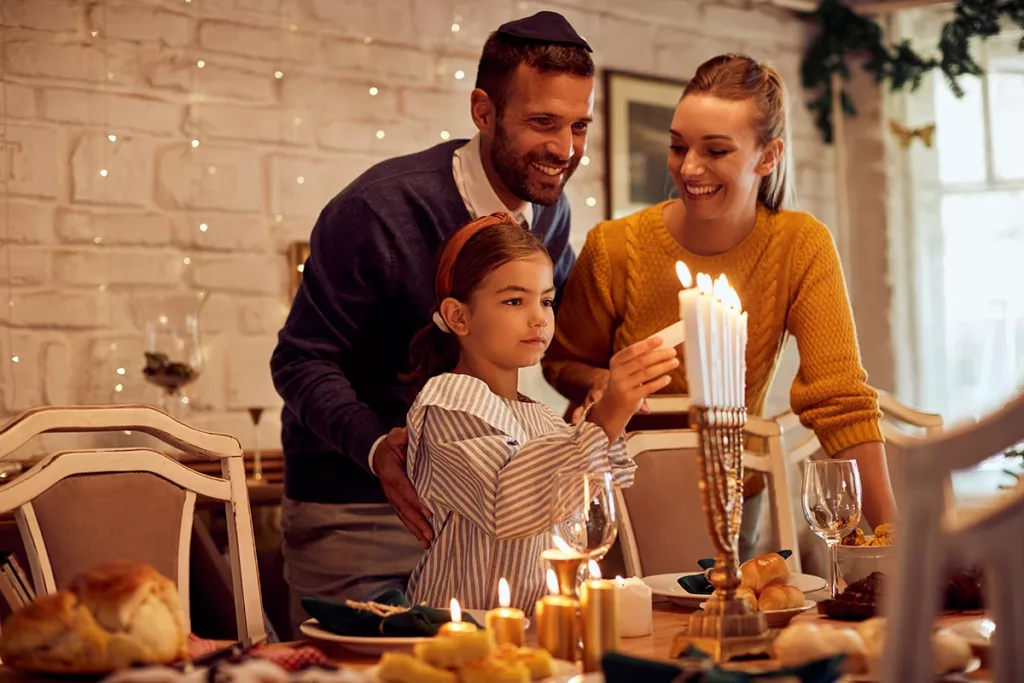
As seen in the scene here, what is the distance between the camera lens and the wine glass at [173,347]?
3246mm

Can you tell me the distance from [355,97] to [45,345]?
1.19m

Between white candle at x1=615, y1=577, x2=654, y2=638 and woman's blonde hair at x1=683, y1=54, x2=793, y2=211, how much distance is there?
119 centimetres

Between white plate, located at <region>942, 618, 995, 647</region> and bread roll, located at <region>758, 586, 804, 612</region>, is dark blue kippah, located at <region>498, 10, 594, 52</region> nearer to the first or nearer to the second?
bread roll, located at <region>758, 586, 804, 612</region>

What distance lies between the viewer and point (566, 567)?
127cm

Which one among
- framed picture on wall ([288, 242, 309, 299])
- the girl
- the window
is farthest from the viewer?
the window

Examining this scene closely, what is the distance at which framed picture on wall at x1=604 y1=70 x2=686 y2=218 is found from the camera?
4367 millimetres

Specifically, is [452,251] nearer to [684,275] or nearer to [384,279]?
[384,279]

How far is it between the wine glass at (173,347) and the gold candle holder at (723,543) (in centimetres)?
220

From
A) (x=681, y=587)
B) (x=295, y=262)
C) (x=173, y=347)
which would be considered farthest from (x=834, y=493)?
(x=295, y=262)

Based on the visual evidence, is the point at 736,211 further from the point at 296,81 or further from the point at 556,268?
the point at 296,81

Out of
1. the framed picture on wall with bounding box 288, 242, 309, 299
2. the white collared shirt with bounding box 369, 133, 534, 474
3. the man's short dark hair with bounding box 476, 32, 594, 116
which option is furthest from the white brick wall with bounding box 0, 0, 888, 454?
the man's short dark hair with bounding box 476, 32, 594, 116

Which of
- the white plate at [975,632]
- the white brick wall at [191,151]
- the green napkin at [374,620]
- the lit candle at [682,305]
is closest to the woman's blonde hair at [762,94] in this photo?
the lit candle at [682,305]

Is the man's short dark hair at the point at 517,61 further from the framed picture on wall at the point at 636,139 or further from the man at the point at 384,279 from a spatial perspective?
the framed picture on wall at the point at 636,139

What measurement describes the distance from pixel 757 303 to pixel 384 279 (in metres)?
0.70
